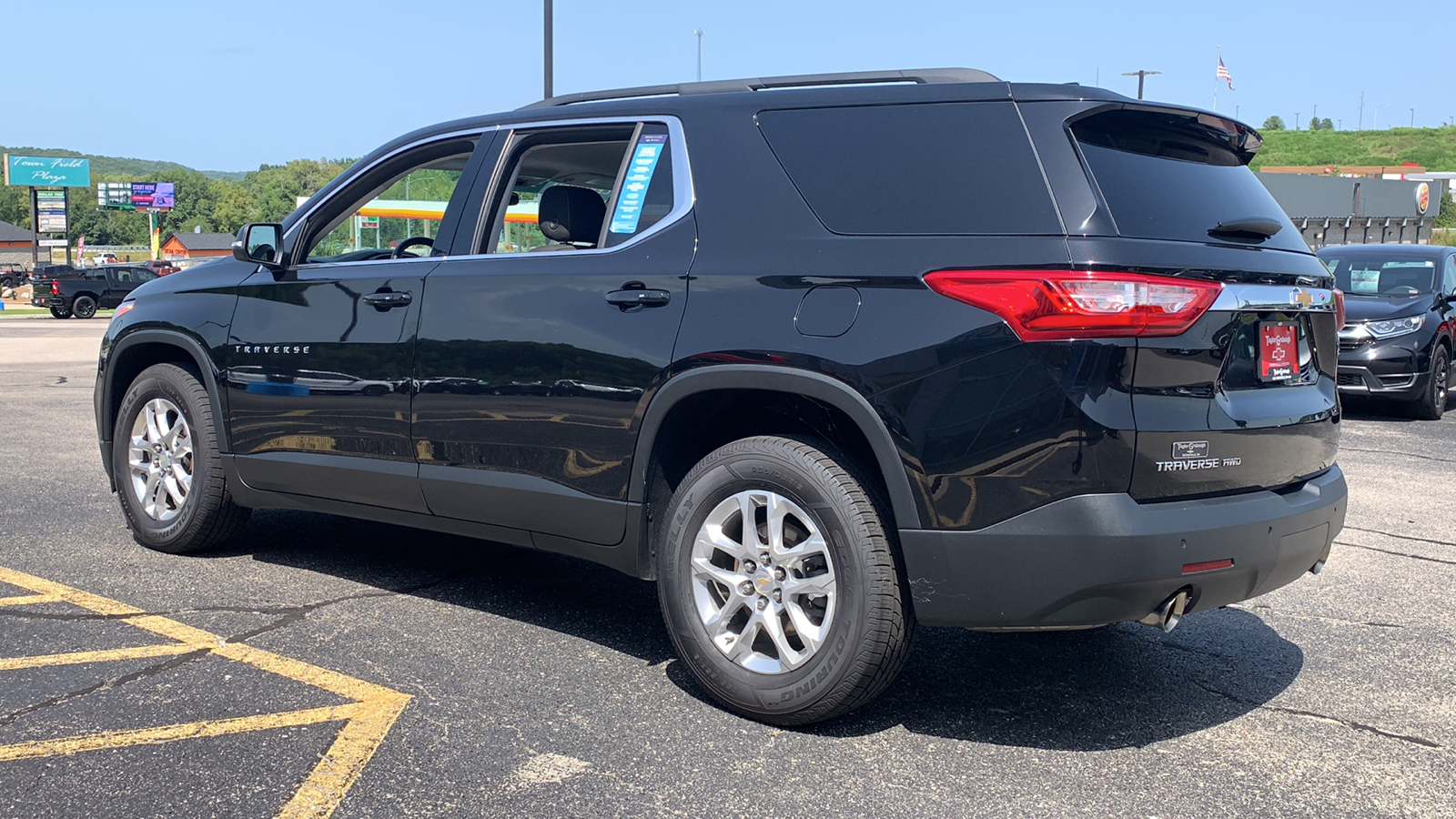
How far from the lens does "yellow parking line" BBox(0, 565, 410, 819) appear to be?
10.3ft

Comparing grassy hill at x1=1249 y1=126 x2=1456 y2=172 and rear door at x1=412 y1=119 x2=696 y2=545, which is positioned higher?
grassy hill at x1=1249 y1=126 x2=1456 y2=172

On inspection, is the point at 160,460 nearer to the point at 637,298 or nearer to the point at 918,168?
the point at 637,298

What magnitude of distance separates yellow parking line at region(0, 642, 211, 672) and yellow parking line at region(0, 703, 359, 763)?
69 centimetres

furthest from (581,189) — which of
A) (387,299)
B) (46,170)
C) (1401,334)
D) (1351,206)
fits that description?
(46,170)

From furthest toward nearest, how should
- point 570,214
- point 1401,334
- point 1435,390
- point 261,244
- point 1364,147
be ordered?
point 1364,147
point 1435,390
point 1401,334
point 261,244
point 570,214

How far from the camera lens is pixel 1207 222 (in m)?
3.49

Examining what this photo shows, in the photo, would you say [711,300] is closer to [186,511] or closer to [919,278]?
[919,278]

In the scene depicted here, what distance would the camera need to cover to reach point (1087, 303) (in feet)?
10.2

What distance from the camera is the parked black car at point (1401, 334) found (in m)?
11.5

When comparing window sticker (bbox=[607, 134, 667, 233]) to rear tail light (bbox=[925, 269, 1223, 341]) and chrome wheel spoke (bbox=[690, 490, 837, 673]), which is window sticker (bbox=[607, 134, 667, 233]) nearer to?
chrome wheel spoke (bbox=[690, 490, 837, 673])

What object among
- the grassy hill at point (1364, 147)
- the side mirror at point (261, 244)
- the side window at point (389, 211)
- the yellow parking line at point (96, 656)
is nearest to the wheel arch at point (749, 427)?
the side window at point (389, 211)

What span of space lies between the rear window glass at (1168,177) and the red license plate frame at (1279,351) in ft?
0.82

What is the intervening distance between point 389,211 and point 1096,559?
3.34m

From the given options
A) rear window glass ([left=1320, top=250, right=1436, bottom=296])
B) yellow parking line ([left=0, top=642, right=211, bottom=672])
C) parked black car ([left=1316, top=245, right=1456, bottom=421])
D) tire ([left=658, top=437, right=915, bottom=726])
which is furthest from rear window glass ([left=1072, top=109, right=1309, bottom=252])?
rear window glass ([left=1320, top=250, right=1436, bottom=296])
